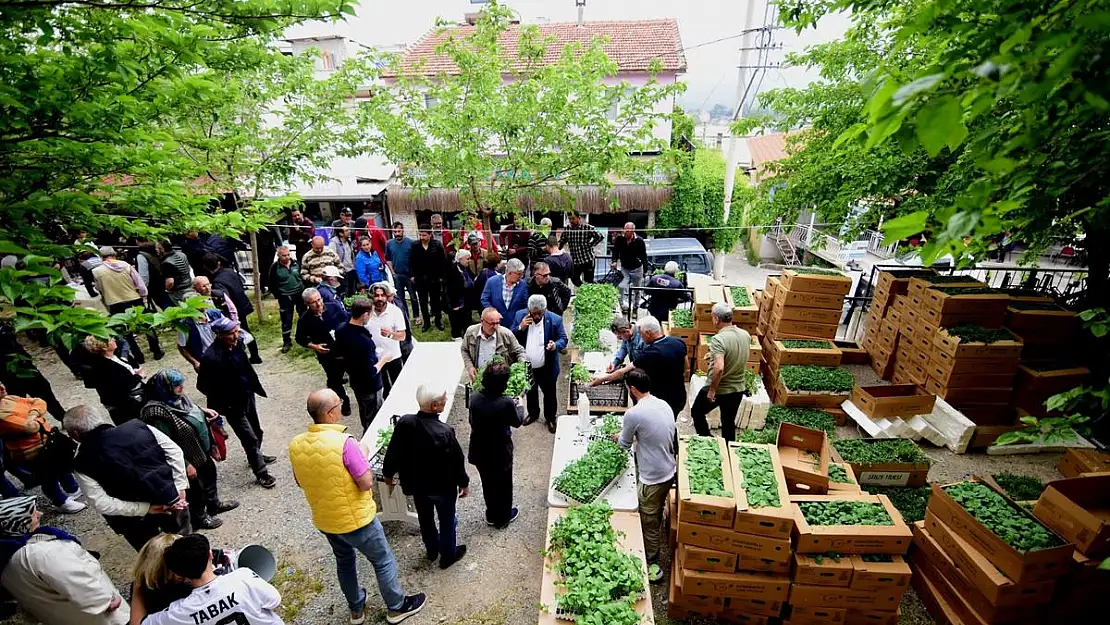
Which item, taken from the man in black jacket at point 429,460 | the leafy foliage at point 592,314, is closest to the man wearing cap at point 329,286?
the man in black jacket at point 429,460

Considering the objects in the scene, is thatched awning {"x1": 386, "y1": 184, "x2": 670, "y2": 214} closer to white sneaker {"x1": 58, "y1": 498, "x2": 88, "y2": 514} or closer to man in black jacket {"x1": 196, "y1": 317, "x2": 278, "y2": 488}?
man in black jacket {"x1": 196, "y1": 317, "x2": 278, "y2": 488}

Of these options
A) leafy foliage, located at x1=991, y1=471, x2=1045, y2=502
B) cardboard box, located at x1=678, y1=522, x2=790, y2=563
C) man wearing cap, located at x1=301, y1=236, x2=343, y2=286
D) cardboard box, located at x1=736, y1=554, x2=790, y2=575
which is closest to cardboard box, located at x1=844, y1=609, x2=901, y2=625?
cardboard box, located at x1=736, y1=554, x2=790, y2=575

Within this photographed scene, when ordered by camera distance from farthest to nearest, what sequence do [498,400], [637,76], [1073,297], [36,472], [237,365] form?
Answer: [637,76] < [1073,297] < [237,365] < [36,472] < [498,400]

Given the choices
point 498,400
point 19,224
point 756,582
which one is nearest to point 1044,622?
point 756,582

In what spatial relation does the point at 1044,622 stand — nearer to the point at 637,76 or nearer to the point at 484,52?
the point at 484,52

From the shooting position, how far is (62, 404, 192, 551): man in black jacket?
3719 millimetres

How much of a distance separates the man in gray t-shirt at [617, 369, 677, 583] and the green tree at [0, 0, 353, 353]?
11.6ft

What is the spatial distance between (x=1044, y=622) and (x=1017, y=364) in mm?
3822

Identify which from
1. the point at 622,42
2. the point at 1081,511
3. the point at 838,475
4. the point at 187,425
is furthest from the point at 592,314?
the point at 622,42

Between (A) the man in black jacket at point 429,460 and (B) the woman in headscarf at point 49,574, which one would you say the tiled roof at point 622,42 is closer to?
(A) the man in black jacket at point 429,460

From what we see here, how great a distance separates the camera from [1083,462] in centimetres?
506

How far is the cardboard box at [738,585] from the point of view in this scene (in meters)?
3.93

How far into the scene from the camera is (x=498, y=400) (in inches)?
173

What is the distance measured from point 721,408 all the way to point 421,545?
12.0ft
